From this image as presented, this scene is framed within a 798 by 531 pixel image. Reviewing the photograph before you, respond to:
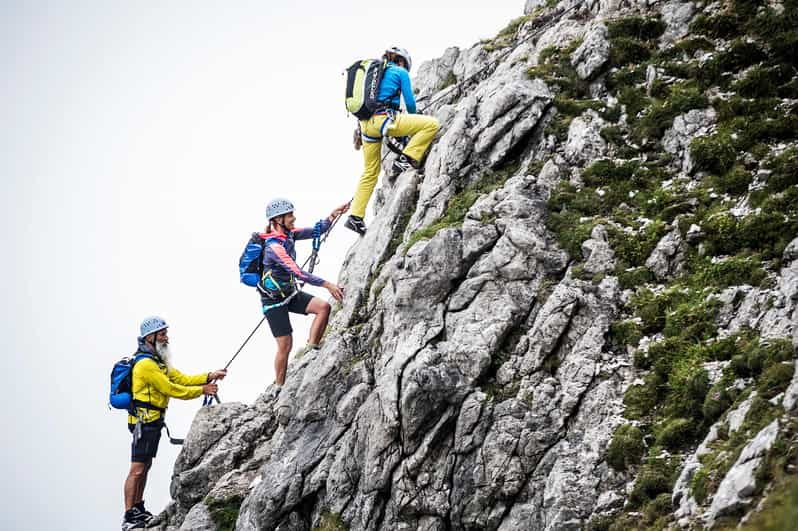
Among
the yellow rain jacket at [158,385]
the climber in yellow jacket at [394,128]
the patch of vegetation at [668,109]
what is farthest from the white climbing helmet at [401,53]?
the yellow rain jacket at [158,385]

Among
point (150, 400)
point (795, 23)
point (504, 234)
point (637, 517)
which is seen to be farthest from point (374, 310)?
point (795, 23)

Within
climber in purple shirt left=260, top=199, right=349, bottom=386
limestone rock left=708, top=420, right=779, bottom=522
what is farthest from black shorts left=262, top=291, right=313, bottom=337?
limestone rock left=708, top=420, right=779, bottom=522

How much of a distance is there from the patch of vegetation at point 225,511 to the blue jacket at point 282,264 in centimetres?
570

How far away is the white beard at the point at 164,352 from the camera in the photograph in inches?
795

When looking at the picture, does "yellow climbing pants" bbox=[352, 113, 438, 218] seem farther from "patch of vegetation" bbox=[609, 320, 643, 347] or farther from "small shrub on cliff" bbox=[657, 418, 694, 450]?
→ "small shrub on cliff" bbox=[657, 418, 694, 450]

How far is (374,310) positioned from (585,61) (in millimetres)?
9371

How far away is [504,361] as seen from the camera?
14461 mm

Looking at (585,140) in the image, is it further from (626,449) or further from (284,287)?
(284,287)

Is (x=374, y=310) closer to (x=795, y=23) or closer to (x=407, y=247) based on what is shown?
(x=407, y=247)

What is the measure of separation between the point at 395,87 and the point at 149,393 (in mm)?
11768

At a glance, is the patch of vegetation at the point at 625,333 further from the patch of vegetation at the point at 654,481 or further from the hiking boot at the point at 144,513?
the hiking boot at the point at 144,513

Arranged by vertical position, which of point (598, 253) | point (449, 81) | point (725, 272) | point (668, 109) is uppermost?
point (449, 81)

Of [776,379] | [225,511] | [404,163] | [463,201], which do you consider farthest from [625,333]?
[225,511]

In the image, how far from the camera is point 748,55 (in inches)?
668
